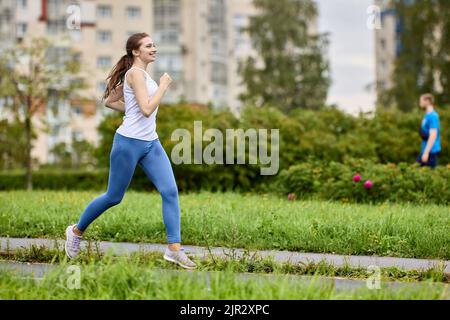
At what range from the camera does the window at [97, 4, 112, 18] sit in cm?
7438

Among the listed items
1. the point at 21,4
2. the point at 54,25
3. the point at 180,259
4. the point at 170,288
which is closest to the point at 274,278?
the point at 170,288

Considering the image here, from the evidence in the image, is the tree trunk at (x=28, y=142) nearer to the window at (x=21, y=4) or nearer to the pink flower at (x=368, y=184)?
the pink flower at (x=368, y=184)

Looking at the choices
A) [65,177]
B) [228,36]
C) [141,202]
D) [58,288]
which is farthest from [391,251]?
[228,36]

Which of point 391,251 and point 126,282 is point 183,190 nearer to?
point 391,251

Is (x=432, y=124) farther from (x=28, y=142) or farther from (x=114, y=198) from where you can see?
(x=28, y=142)

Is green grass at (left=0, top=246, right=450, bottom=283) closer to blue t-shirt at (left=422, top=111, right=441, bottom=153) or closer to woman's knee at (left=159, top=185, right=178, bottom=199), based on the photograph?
woman's knee at (left=159, top=185, right=178, bottom=199)

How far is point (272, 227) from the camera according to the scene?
9.25 m

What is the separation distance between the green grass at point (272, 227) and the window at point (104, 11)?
64575mm

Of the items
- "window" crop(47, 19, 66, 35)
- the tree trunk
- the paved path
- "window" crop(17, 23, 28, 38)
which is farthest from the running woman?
"window" crop(17, 23, 28, 38)

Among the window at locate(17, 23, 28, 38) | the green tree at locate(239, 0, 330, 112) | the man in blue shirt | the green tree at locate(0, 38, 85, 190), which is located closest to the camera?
the man in blue shirt

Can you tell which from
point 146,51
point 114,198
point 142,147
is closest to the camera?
point 142,147

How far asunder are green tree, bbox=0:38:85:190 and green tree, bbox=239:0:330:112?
21897 millimetres

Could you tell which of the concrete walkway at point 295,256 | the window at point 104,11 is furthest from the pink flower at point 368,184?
the window at point 104,11

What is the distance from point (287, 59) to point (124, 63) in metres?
48.0
